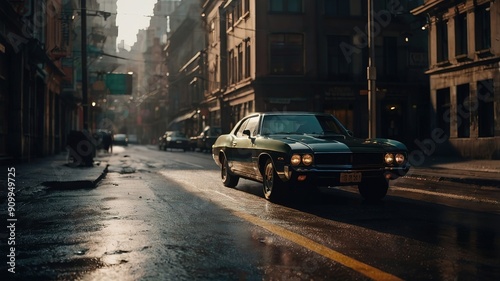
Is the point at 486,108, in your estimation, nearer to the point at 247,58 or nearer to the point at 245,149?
the point at 245,149

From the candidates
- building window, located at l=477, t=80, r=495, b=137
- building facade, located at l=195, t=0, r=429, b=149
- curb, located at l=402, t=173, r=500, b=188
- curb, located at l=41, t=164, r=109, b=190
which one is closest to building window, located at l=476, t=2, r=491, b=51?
building window, located at l=477, t=80, r=495, b=137

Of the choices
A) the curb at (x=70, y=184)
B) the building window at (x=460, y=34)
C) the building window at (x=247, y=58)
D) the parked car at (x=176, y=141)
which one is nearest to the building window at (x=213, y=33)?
the parked car at (x=176, y=141)

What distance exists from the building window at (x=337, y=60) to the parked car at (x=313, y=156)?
26.7 meters

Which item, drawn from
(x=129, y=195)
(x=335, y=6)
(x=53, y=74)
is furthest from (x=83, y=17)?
(x=335, y=6)

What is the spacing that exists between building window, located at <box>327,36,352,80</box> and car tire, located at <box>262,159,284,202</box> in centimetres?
2797

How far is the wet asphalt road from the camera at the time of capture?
4277 mm

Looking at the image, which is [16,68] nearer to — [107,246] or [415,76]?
[107,246]

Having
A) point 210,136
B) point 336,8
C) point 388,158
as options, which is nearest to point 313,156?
point 388,158

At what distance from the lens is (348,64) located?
36.8 meters

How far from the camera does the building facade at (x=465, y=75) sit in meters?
22.6

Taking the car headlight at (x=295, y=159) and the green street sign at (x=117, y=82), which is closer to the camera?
the car headlight at (x=295, y=159)

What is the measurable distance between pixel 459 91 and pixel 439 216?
19624 mm

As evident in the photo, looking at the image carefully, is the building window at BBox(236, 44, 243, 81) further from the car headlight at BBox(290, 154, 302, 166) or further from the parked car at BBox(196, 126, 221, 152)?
the car headlight at BBox(290, 154, 302, 166)

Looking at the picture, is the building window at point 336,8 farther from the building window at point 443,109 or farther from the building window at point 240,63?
the building window at point 443,109
